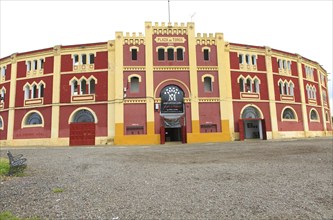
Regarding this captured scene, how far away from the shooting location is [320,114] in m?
37.8

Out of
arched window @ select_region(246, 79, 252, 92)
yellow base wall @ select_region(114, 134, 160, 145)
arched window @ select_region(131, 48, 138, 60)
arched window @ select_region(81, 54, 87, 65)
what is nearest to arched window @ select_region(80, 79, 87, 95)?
arched window @ select_region(81, 54, 87, 65)

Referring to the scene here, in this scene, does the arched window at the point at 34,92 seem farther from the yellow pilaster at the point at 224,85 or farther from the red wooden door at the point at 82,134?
the yellow pilaster at the point at 224,85

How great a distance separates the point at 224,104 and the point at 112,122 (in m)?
13.1

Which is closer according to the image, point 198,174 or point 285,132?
point 198,174

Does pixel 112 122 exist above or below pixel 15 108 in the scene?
below

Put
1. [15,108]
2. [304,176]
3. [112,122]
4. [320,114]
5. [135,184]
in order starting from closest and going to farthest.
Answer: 1. [135,184]
2. [304,176]
3. [112,122]
4. [15,108]
5. [320,114]

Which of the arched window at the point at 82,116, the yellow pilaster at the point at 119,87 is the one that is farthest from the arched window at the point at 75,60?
the arched window at the point at 82,116

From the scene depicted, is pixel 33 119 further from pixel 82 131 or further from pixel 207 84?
pixel 207 84

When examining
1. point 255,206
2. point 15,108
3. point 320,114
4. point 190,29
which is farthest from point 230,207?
point 320,114

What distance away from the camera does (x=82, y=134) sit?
28.0 metres

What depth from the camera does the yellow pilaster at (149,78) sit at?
2767 centimetres

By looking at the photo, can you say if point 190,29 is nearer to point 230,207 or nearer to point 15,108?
point 15,108

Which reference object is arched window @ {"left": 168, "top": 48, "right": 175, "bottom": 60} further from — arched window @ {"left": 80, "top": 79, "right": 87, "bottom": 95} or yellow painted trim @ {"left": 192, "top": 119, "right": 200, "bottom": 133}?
arched window @ {"left": 80, "top": 79, "right": 87, "bottom": 95}

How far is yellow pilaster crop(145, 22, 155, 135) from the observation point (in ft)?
90.8
